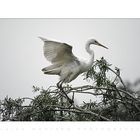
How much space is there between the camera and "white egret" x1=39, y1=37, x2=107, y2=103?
7.29 ft

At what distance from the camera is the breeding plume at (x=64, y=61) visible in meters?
2.22

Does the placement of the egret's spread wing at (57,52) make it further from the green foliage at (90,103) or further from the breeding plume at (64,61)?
the green foliage at (90,103)

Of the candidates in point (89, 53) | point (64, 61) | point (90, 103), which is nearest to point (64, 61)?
point (64, 61)

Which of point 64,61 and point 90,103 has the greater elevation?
point 64,61

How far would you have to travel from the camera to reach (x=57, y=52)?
2.22 meters

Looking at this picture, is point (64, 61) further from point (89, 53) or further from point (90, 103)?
point (90, 103)

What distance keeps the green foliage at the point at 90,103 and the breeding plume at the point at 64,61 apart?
0.04m

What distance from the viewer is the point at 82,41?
2248 mm

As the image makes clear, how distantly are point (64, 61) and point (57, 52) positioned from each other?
0.06m

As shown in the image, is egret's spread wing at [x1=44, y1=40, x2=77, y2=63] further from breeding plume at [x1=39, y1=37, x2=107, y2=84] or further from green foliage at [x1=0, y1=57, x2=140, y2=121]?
green foliage at [x1=0, y1=57, x2=140, y2=121]

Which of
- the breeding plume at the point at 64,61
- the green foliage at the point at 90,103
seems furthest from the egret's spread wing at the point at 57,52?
the green foliage at the point at 90,103
